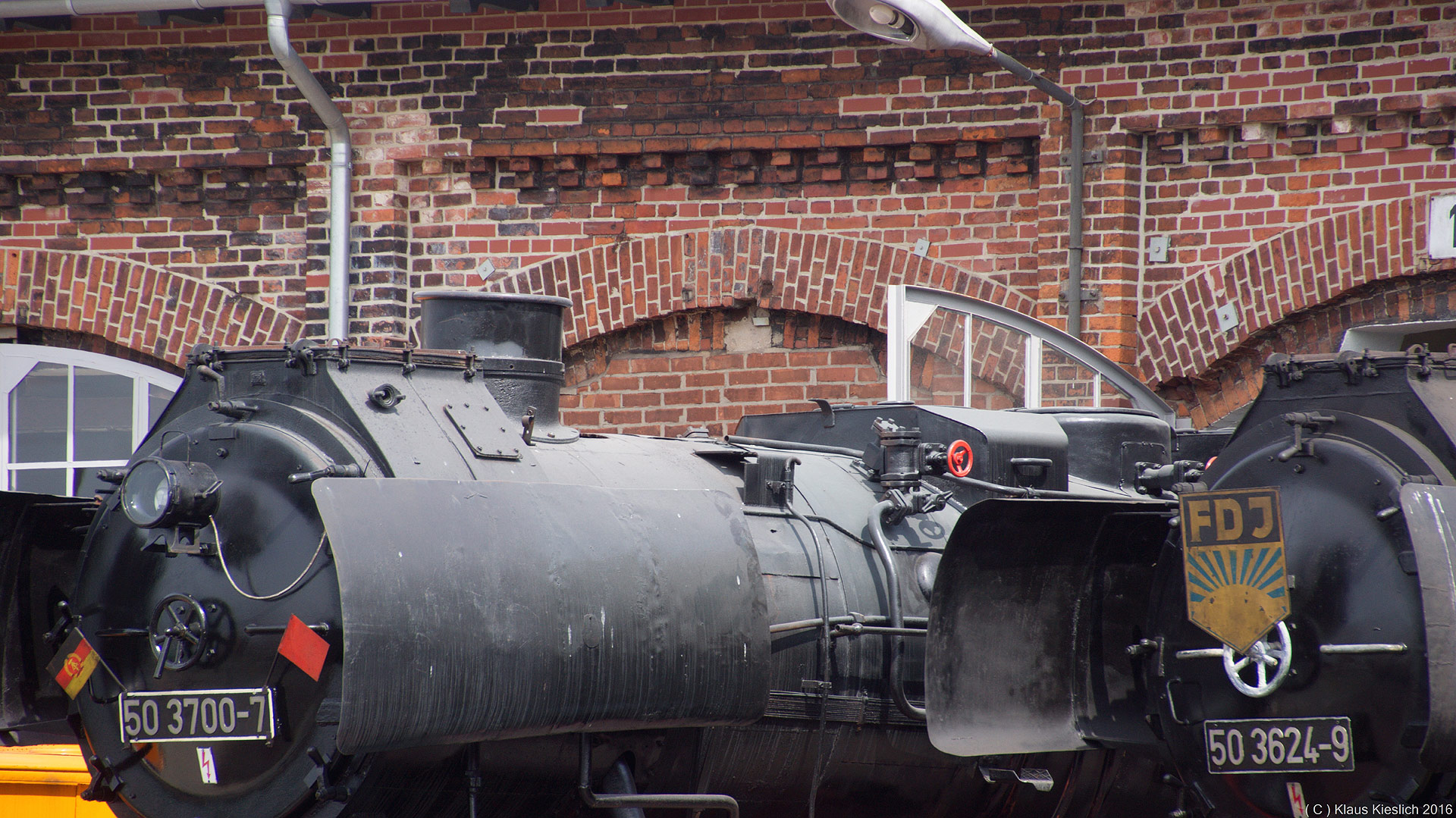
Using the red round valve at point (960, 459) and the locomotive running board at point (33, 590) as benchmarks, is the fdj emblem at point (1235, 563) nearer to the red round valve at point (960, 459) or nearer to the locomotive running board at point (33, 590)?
the red round valve at point (960, 459)

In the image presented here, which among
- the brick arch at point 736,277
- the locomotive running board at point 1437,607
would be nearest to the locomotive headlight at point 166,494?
the locomotive running board at point 1437,607

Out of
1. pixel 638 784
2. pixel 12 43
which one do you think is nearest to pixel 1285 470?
pixel 638 784

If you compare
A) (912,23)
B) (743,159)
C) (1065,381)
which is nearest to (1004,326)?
(1065,381)

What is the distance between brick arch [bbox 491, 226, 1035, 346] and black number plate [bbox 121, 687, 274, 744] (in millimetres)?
4886

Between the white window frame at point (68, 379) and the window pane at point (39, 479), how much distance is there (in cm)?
2

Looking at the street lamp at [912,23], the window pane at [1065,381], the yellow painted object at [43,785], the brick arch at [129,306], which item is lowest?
the yellow painted object at [43,785]

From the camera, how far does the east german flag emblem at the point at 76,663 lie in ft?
14.5

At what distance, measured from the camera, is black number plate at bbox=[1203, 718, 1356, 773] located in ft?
13.1

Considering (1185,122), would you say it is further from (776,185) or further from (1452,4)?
(776,185)

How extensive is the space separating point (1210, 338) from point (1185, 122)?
1125 mm

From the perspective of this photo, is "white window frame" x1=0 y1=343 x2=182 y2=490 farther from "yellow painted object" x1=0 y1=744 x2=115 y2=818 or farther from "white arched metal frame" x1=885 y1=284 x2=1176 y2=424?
"white arched metal frame" x1=885 y1=284 x2=1176 y2=424

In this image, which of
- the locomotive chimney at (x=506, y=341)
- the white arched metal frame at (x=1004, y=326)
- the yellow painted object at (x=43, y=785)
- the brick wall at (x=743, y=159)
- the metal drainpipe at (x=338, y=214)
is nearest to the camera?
the locomotive chimney at (x=506, y=341)

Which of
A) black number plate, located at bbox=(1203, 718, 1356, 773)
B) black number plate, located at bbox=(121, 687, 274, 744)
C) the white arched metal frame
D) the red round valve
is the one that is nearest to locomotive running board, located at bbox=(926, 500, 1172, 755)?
black number plate, located at bbox=(1203, 718, 1356, 773)

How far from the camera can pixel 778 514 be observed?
4.94m
